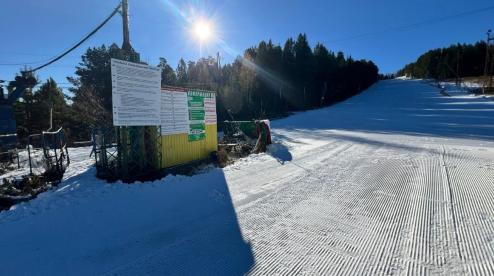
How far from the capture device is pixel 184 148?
350 inches

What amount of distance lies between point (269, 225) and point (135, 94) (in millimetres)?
5247

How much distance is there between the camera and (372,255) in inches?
112

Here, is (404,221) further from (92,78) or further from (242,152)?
(92,78)

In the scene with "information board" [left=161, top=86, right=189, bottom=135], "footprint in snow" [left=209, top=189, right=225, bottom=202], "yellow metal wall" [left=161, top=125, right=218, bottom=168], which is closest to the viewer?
"footprint in snow" [left=209, top=189, right=225, bottom=202]

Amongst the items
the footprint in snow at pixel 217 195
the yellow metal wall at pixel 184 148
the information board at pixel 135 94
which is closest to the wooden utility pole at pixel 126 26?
the information board at pixel 135 94

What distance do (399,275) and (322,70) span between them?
52.3 meters

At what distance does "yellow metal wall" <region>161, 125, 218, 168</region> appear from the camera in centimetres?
816

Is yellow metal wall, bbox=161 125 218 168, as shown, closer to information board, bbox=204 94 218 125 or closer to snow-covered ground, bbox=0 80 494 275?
information board, bbox=204 94 218 125

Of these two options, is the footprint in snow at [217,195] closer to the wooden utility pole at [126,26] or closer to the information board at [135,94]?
the information board at [135,94]

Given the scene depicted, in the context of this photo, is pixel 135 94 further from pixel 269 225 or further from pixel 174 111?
pixel 269 225

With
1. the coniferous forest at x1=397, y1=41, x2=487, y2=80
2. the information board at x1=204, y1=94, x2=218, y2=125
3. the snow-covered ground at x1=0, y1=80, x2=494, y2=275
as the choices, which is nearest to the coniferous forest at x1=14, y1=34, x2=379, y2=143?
the information board at x1=204, y1=94, x2=218, y2=125

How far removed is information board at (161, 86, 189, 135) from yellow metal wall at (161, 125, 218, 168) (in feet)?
0.84

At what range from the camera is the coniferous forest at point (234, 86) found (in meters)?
25.2

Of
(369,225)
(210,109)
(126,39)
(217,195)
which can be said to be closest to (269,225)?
(369,225)
